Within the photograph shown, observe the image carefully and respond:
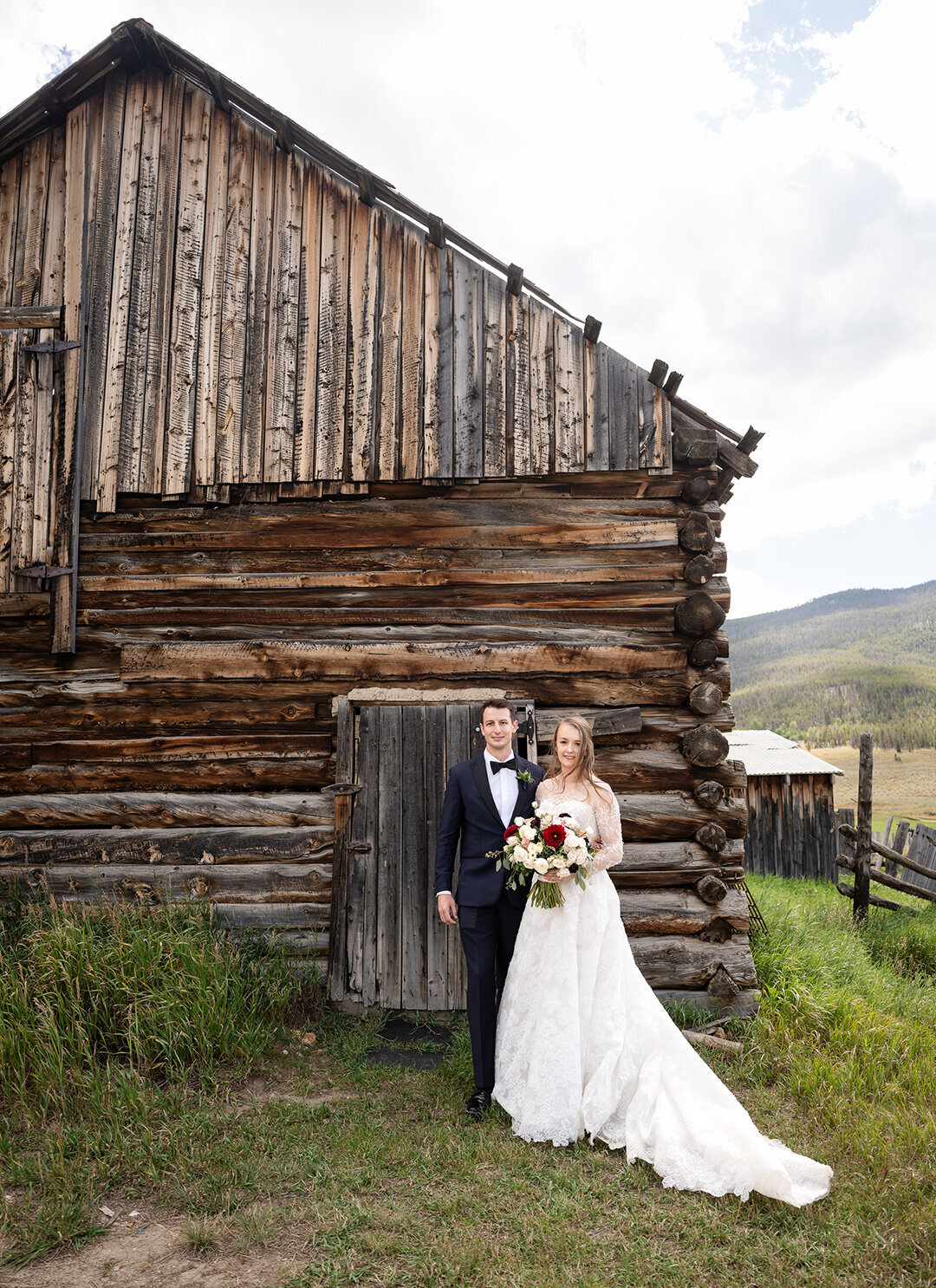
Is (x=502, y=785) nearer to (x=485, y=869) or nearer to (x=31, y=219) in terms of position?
(x=485, y=869)

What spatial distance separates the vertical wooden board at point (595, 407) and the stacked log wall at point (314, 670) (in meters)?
0.23

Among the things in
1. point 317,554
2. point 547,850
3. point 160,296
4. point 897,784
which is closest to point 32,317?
point 160,296

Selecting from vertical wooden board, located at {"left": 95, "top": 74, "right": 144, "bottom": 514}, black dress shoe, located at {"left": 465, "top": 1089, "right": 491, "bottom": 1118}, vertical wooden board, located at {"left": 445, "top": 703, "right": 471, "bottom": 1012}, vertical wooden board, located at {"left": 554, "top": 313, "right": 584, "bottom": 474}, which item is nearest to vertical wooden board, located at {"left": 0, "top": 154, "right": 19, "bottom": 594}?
vertical wooden board, located at {"left": 95, "top": 74, "right": 144, "bottom": 514}

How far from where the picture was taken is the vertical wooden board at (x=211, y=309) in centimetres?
585

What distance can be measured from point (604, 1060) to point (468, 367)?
15.7 feet

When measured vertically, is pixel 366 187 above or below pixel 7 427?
above

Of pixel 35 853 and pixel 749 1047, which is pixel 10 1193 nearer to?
pixel 35 853

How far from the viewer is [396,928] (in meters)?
5.32

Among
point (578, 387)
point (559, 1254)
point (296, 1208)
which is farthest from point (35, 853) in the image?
point (578, 387)

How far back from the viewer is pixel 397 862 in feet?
17.7

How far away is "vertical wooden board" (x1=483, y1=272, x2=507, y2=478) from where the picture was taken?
5.70 metres

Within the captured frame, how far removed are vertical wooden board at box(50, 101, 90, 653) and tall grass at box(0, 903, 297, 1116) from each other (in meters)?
2.22

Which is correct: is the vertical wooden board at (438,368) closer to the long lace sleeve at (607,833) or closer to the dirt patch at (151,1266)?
the long lace sleeve at (607,833)

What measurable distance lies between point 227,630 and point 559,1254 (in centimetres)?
438
